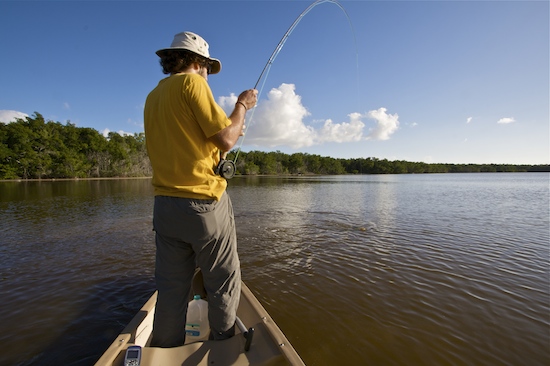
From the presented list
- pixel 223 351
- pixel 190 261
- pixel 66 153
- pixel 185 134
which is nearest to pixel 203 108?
pixel 185 134

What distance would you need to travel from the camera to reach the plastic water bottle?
10.1 feet

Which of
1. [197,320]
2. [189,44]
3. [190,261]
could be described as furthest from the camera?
[197,320]

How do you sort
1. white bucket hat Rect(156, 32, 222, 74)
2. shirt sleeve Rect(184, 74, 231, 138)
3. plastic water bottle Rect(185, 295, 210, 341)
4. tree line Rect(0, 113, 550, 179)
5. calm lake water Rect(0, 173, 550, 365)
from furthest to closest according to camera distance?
1. tree line Rect(0, 113, 550, 179)
2. calm lake water Rect(0, 173, 550, 365)
3. plastic water bottle Rect(185, 295, 210, 341)
4. white bucket hat Rect(156, 32, 222, 74)
5. shirt sleeve Rect(184, 74, 231, 138)

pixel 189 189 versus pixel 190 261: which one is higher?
pixel 189 189

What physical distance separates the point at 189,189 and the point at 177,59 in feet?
3.66

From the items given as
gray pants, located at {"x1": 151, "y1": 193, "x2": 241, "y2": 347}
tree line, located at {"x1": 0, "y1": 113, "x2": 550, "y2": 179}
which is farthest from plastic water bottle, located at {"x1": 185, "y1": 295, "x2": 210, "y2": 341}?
tree line, located at {"x1": 0, "y1": 113, "x2": 550, "y2": 179}

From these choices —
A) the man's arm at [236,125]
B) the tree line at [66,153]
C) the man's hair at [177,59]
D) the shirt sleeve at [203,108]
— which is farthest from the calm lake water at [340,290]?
the tree line at [66,153]

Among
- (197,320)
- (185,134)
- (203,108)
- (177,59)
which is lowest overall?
(197,320)

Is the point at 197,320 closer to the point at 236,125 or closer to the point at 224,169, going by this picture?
the point at 224,169

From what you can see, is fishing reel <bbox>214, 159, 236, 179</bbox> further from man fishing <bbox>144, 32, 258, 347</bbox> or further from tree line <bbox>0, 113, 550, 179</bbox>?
tree line <bbox>0, 113, 550, 179</bbox>

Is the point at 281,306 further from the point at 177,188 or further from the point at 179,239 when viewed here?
the point at 177,188

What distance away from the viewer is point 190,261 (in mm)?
2244

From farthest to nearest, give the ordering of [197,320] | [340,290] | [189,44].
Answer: [340,290] < [197,320] < [189,44]

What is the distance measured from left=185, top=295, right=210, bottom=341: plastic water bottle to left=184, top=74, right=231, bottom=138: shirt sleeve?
227 cm
